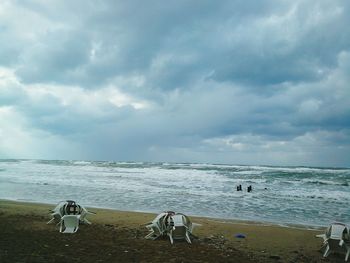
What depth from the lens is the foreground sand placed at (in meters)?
7.86

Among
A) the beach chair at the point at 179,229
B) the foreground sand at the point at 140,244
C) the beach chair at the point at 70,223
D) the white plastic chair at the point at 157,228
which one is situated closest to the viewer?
the foreground sand at the point at 140,244

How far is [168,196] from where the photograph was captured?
2253 cm

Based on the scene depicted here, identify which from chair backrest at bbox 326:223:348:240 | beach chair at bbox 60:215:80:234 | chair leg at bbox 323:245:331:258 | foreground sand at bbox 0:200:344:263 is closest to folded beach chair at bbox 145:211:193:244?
foreground sand at bbox 0:200:344:263

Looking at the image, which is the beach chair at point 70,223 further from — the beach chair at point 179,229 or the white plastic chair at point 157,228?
the beach chair at point 179,229

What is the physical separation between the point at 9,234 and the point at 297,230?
9760 mm

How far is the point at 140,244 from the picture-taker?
30.3 ft

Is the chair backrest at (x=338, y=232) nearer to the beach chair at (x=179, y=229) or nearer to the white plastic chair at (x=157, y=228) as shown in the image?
the beach chair at (x=179, y=229)

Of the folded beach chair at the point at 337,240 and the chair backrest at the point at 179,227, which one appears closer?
the folded beach chair at the point at 337,240

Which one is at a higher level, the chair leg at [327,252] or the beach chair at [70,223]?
the beach chair at [70,223]

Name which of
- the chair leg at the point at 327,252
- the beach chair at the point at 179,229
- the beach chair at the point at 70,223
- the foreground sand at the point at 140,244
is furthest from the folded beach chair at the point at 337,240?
the beach chair at the point at 70,223

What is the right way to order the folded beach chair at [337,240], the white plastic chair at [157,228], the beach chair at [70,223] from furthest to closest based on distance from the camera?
the beach chair at [70,223] < the white plastic chair at [157,228] < the folded beach chair at [337,240]

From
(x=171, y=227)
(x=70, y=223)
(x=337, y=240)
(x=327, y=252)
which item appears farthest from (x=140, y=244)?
(x=337, y=240)

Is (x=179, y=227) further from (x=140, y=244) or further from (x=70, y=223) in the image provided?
(x=70, y=223)

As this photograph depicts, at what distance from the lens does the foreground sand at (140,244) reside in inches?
309
